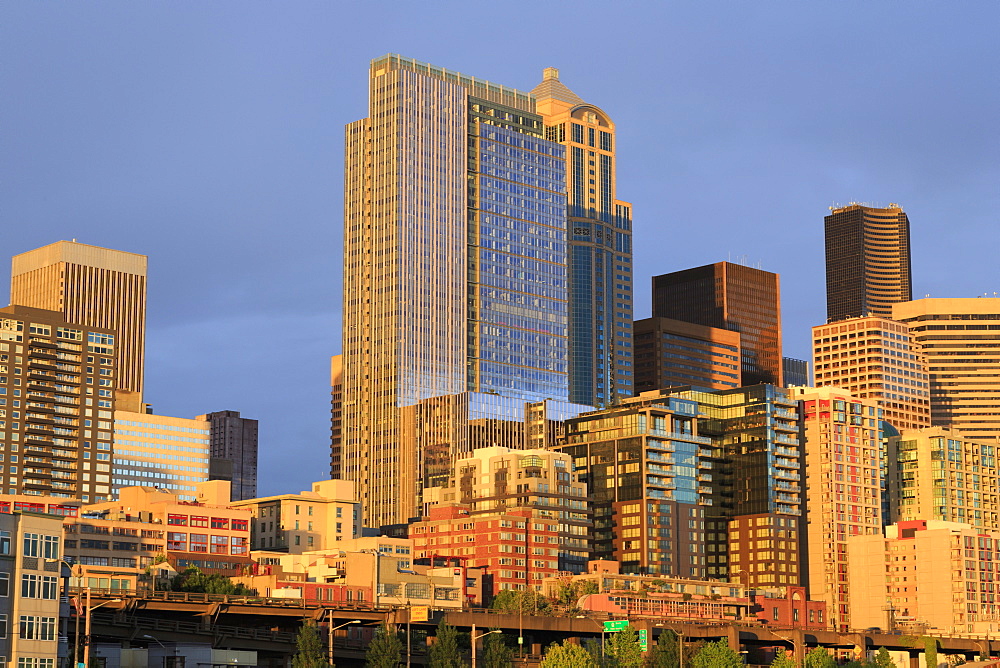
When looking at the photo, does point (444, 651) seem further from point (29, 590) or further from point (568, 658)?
point (29, 590)

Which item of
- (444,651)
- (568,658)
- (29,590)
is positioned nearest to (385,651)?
(444,651)

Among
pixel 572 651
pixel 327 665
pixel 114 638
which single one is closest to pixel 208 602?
pixel 114 638

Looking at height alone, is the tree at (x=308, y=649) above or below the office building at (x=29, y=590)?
below

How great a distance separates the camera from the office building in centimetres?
13888

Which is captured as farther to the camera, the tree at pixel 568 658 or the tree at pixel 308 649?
the tree at pixel 568 658

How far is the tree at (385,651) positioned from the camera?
175m

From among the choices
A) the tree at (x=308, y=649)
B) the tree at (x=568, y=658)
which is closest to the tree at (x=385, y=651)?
the tree at (x=308, y=649)

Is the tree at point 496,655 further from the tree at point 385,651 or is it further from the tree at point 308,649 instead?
the tree at point 308,649

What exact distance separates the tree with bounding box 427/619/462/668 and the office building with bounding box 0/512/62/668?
152ft

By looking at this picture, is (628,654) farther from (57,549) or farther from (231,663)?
(57,549)

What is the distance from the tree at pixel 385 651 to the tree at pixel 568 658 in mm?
17445

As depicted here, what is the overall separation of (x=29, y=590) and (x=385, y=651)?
4748 centimetres

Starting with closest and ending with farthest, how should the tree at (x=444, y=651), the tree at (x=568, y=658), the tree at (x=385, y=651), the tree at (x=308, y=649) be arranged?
1. the tree at (x=308, y=649)
2. the tree at (x=385, y=651)
3. the tree at (x=444, y=651)
4. the tree at (x=568, y=658)

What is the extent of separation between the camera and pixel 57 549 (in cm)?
14412
